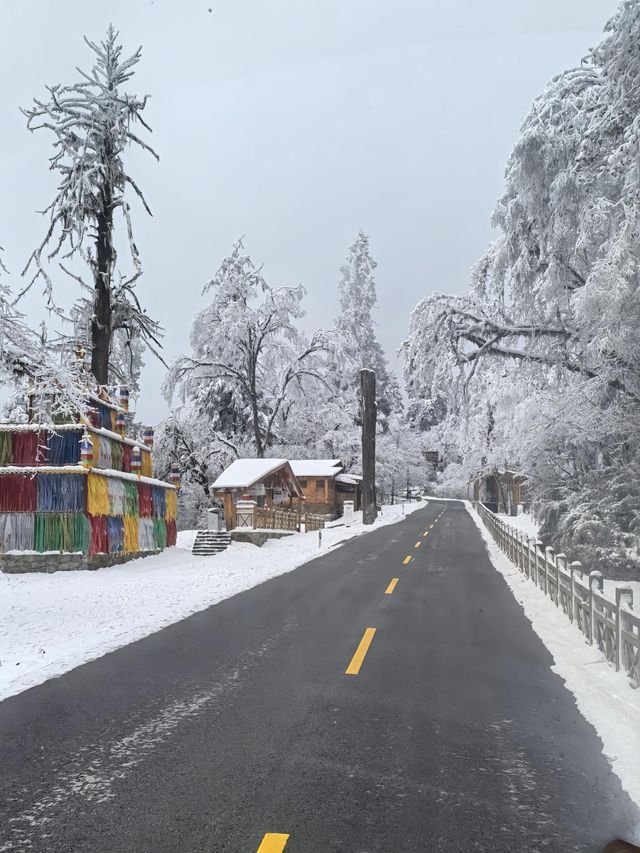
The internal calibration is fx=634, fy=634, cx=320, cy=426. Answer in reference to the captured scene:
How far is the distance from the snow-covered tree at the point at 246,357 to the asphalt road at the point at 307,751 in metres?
36.7

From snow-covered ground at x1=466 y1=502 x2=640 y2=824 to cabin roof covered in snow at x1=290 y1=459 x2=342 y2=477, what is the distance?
35.0m

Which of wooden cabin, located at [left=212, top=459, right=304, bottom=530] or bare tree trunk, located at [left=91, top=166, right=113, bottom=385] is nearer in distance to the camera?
bare tree trunk, located at [left=91, top=166, right=113, bottom=385]

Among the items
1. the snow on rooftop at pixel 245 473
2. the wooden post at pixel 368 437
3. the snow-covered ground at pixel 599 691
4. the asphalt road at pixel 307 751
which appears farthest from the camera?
the wooden post at pixel 368 437

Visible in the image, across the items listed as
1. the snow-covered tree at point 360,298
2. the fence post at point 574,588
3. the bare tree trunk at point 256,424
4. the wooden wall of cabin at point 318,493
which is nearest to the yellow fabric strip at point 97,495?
the fence post at point 574,588

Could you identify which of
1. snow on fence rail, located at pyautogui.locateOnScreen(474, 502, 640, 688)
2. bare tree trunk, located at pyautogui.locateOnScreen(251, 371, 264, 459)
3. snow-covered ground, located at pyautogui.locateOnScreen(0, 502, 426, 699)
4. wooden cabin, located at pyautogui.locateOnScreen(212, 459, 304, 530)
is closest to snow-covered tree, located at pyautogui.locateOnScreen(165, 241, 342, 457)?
bare tree trunk, located at pyautogui.locateOnScreen(251, 371, 264, 459)

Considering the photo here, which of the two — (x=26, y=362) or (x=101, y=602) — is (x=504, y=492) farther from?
(x=26, y=362)

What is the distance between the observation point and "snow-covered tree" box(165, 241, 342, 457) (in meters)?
45.6

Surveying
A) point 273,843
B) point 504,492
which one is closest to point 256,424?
point 504,492

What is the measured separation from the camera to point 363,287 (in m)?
71.8

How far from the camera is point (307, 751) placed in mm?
5090

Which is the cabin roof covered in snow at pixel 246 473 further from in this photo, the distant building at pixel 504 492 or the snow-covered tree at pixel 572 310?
the distant building at pixel 504 492

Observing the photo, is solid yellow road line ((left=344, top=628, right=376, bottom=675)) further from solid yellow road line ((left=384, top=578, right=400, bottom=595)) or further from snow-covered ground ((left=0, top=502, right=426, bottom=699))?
solid yellow road line ((left=384, top=578, right=400, bottom=595))

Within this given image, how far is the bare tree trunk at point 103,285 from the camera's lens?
68.9 feet

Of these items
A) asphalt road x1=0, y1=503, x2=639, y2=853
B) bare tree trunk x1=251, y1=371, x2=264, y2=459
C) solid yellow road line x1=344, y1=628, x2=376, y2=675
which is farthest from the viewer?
bare tree trunk x1=251, y1=371, x2=264, y2=459
